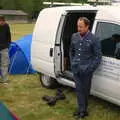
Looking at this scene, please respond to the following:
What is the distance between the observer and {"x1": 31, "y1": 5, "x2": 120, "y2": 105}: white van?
723cm

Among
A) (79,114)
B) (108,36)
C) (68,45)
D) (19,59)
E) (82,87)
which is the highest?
(108,36)

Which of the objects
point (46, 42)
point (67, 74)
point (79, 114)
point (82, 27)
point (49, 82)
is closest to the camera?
point (82, 27)

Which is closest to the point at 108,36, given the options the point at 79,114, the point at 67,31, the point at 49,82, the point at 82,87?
the point at 82,87

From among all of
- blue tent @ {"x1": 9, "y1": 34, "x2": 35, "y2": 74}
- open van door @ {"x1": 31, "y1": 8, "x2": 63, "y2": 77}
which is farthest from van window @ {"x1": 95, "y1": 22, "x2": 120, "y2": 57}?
blue tent @ {"x1": 9, "y1": 34, "x2": 35, "y2": 74}

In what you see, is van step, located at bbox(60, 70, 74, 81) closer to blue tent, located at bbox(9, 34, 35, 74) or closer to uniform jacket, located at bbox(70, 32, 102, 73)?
uniform jacket, located at bbox(70, 32, 102, 73)

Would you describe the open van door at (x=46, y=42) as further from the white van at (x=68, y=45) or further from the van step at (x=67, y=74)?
the van step at (x=67, y=74)

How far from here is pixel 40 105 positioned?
27.9 ft

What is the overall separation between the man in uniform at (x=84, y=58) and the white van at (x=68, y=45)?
236mm

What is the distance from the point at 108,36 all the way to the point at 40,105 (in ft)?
6.93

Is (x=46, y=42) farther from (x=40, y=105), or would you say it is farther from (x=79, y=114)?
(x=79, y=114)

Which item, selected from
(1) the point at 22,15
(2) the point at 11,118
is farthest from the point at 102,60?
(1) the point at 22,15

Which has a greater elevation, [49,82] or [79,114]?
[79,114]

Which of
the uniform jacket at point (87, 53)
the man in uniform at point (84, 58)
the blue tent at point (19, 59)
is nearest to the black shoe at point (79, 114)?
the man in uniform at point (84, 58)

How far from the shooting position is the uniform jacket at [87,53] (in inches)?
282
